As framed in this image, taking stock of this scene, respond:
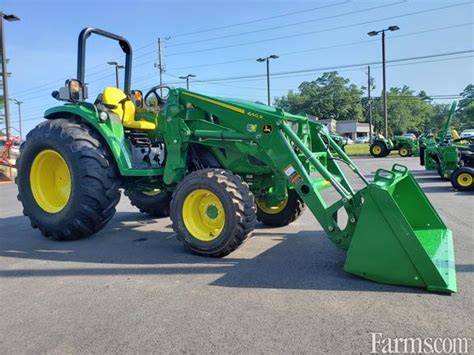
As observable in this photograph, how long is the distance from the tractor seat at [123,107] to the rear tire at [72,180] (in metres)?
0.51

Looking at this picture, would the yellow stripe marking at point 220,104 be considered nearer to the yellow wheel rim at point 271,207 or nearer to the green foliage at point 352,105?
the yellow wheel rim at point 271,207

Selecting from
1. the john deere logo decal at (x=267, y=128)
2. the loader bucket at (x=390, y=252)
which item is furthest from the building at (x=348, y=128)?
the loader bucket at (x=390, y=252)

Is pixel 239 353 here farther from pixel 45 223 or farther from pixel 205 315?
pixel 45 223

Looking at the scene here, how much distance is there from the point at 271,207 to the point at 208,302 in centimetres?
314

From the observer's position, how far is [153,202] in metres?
7.65

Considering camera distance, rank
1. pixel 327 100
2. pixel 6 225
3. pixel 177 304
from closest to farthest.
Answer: pixel 177 304 < pixel 6 225 < pixel 327 100

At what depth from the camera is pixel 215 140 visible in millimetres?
5645

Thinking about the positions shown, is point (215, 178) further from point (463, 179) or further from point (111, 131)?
point (463, 179)

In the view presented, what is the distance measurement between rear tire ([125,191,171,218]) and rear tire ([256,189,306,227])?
180 cm

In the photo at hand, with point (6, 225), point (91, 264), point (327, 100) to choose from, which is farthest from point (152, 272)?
point (327, 100)

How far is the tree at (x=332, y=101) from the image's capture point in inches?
3686

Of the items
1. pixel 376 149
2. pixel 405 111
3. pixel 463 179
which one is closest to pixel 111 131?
pixel 463 179

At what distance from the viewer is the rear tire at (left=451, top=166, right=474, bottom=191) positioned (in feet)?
34.6

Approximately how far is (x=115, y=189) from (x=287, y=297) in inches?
117
